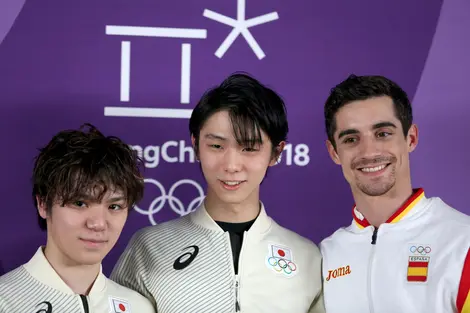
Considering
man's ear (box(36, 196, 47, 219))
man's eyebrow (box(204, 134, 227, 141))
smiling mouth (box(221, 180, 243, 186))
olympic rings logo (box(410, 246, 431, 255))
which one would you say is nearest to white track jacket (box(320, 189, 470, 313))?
olympic rings logo (box(410, 246, 431, 255))

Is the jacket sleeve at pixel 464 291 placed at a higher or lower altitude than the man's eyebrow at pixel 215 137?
lower

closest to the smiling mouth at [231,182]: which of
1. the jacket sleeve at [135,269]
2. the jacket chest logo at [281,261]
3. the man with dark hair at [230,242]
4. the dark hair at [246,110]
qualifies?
the man with dark hair at [230,242]

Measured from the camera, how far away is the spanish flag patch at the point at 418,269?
2525 millimetres

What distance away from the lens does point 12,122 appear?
3191 millimetres

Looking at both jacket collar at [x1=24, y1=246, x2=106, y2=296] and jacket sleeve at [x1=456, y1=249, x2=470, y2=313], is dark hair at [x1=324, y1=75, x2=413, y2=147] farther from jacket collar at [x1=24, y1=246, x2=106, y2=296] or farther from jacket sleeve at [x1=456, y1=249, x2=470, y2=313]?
jacket collar at [x1=24, y1=246, x2=106, y2=296]

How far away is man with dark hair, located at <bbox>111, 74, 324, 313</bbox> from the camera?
8.59 feet

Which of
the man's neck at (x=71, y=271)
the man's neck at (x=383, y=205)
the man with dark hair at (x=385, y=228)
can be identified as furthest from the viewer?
the man's neck at (x=383, y=205)

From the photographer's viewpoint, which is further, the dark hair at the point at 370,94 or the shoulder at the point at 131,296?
the dark hair at the point at 370,94

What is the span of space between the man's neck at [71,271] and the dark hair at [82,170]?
153 millimetres

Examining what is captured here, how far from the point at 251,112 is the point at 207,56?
0.73m

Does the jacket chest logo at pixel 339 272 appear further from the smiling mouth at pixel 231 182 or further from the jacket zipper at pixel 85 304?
the jacket zipper at pixel 85 304

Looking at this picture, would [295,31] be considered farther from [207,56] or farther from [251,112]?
[251,112]

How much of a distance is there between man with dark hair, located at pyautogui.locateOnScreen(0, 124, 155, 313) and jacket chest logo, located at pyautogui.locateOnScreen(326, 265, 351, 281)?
2.34ft

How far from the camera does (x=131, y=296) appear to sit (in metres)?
2.52
